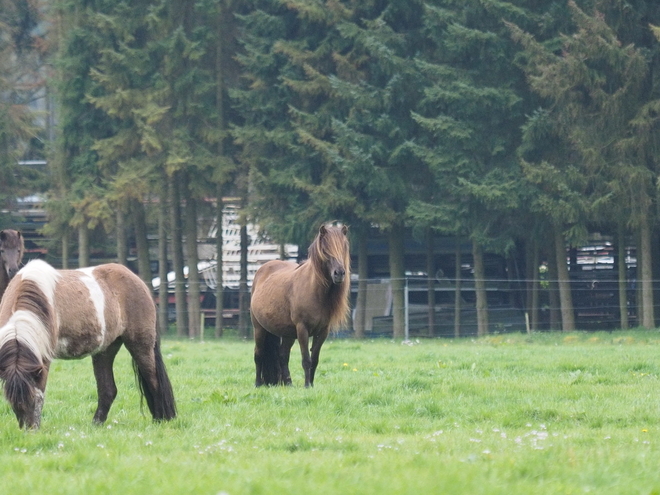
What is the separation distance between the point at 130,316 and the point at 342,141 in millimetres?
17606

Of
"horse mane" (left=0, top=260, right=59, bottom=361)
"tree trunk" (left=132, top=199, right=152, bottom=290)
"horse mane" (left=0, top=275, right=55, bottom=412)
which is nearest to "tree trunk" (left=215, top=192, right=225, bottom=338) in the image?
"tree trunk" (left=132, top=199, right=152, bottom=290)

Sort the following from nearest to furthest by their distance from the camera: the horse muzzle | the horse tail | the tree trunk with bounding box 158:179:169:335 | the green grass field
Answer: the green grass field
the horse tail
the horse muzzle
the tree trunk with bounding box 158:179:169:335

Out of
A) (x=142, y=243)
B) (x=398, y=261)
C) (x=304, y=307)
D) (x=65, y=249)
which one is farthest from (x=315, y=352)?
(x=65, y=249)

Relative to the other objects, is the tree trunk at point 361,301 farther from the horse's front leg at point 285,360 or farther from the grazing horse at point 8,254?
the grazing horse at point 8,254


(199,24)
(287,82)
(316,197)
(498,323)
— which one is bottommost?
(498,323)

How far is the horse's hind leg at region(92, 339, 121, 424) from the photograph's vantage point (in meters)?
8.20

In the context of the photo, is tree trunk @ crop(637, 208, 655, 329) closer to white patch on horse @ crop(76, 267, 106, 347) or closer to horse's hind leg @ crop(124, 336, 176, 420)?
horse's hind leg @ crop(124, 336, 176, 420)

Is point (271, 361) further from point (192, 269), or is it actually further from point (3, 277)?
point (192, 269)

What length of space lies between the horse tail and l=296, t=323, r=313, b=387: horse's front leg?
172 inches

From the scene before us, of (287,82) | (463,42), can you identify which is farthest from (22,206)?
(463,42)

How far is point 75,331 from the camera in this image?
7723mm

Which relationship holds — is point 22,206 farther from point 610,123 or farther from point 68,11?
point 610,123

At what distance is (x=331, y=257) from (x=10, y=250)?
163 inches

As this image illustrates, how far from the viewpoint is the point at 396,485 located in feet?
16.3
